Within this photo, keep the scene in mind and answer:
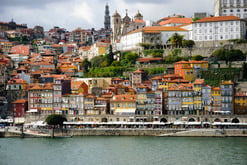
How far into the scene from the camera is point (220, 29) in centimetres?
7556

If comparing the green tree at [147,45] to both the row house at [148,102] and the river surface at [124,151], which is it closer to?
the row house at [148,102]

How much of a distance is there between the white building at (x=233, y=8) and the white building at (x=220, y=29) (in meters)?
6.77

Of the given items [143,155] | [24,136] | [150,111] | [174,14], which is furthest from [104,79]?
[174,14]

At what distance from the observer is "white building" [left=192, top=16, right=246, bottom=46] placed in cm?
7488

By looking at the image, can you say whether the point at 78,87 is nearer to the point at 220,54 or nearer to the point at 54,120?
the point at 54,120

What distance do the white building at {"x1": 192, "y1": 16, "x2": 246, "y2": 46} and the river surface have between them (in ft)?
100

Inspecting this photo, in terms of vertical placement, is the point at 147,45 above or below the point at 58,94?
above

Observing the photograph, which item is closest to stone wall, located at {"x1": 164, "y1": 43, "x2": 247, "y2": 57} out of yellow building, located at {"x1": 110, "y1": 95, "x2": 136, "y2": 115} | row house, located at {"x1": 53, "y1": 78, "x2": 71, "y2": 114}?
yellow building, located at {"x1": 110, "y1": 95, "x2": 136, "y2": 115}

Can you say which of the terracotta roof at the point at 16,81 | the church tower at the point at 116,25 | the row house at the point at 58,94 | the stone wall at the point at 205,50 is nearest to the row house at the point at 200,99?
the row house at the point at 58,94

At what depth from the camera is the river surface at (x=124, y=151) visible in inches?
1523

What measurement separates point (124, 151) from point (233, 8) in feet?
158

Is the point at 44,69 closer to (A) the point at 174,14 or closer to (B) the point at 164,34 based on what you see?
(B) the point at 164,34

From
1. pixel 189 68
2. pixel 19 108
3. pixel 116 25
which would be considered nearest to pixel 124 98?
pixel 189 68

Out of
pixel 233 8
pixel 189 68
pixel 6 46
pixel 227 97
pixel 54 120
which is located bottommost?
pixel 54 120
